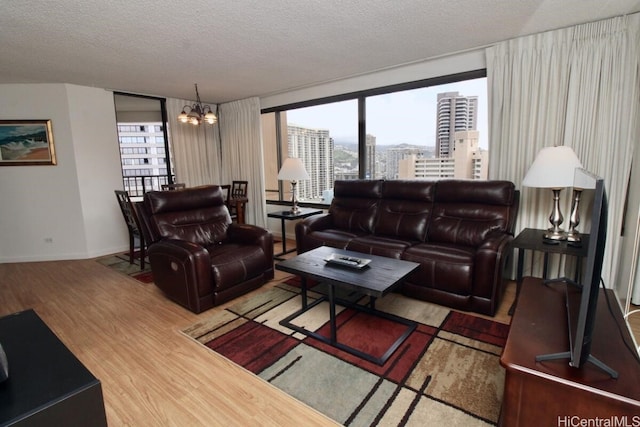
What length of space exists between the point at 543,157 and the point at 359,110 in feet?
7.80

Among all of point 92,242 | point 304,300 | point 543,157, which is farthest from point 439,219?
point 92,242

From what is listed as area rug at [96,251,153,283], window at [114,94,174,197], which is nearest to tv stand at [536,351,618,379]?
area rug at [96,251,153,283]

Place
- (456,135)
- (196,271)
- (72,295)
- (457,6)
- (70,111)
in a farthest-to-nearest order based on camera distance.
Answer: (70,111) < (456,135) < (72,295) < (196,271) < (457,6)

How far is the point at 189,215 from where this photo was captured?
3.35 meters

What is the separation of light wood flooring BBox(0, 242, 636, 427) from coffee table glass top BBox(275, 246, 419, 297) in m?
0.73

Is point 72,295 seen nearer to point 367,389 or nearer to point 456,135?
point 367,389

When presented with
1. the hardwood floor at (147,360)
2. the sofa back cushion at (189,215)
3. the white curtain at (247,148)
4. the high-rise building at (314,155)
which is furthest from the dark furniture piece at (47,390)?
the white curtain at (247,148)

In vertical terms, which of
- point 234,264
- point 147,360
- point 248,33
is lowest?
point 147,360

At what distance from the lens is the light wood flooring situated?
1.61 metres

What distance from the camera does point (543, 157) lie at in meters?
2.46

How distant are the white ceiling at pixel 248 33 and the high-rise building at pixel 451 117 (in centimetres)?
54

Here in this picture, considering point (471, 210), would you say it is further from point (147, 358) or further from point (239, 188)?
point (239, 188)

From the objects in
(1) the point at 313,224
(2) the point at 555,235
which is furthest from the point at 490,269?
(1) the point at 313,224

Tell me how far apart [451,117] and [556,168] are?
149cm
